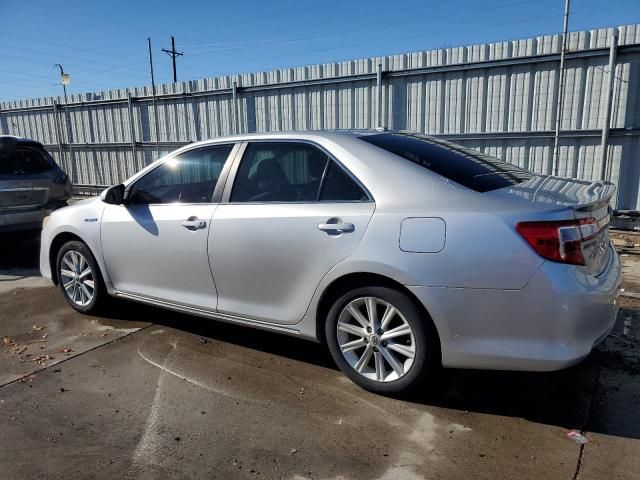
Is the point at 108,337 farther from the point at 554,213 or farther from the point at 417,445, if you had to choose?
the point at 554,213

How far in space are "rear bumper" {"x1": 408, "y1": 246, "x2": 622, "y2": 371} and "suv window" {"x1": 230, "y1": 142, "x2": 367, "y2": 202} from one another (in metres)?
0.86

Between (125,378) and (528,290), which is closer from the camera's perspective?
(528,290)

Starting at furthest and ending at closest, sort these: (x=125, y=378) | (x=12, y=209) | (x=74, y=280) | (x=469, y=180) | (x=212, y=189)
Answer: (x=12, y=209), (x=74, y=280), (x=212, y=189), (x=125, y=378), (x=469, y=180)

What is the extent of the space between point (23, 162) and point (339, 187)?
5844 millimetres

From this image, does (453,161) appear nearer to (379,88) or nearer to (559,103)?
(559,103)

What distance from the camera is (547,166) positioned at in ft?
26.7

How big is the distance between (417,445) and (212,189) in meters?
2.26

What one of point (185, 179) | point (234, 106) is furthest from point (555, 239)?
point (234, 106)

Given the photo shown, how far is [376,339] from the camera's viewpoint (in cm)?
308

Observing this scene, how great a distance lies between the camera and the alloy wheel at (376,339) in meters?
3.01

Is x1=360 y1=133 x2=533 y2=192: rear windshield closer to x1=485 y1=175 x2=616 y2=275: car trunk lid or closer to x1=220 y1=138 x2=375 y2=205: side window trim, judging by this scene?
x1=485 y1=175 x2=616 y2=275: car trunk lid

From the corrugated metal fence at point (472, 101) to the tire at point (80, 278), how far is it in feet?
20.0

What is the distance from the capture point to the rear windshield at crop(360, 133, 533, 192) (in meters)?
3.04

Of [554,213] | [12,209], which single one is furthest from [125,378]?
[12,209]
